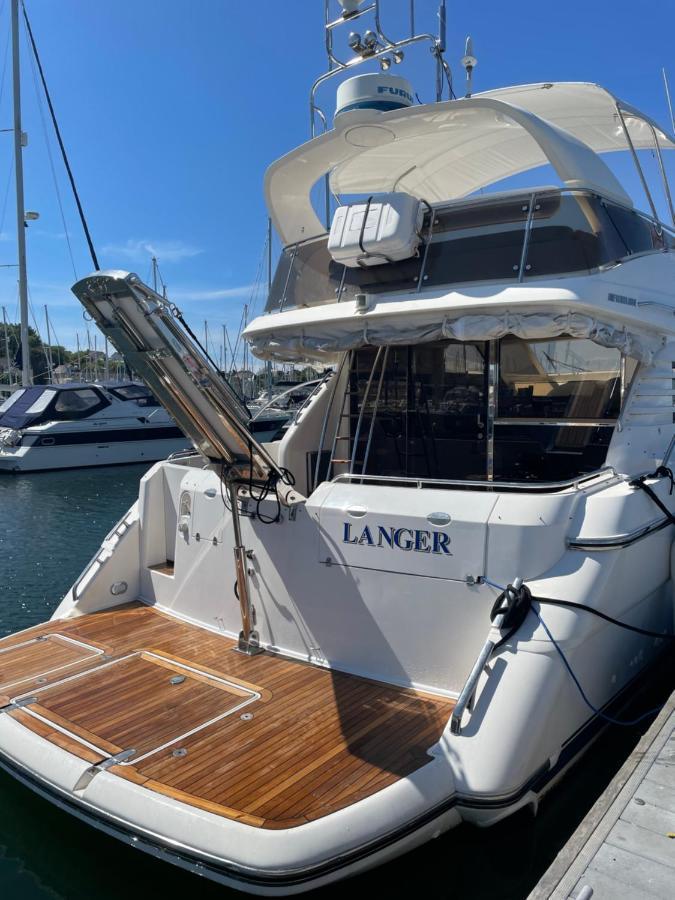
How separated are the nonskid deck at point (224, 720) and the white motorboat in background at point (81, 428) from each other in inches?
662

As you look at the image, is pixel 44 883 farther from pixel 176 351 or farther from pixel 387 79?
pixel 387 79

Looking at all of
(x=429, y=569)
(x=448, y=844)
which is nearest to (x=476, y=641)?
(x=429, y=569)

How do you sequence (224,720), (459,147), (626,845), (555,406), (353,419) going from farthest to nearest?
(459,147) < (353,419) < (555,406) < (224,720) < (626,845)

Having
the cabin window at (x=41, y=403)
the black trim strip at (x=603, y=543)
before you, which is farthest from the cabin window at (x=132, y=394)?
the black trim strip at (x=603, y=543)

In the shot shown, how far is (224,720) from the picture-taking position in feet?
13.1

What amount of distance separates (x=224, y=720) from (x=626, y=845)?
217cm

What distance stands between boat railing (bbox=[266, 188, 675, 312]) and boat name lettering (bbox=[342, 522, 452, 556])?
187 centimetres

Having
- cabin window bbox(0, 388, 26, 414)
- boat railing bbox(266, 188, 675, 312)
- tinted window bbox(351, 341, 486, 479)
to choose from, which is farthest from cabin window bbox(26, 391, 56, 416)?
boat railing bbox(266, 188, 675, 312)

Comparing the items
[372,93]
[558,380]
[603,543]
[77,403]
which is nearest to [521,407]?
[558,380]

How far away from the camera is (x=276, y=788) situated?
3.36 m

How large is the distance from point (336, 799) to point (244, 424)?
7.34 ft

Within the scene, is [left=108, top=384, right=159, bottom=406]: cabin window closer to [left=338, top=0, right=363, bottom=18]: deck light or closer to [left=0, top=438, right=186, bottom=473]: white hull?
[left=0, top=438, right=186, bottom=473]: white hull

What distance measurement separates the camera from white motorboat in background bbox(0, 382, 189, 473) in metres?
21.0

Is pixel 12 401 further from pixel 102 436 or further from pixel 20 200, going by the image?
pixel 20 200
